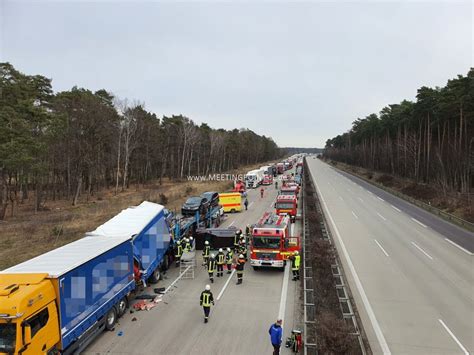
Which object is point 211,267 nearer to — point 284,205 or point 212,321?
point 212,321

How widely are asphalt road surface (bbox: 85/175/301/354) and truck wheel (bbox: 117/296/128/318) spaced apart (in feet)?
0.76

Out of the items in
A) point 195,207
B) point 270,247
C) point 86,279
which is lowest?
point 270,247

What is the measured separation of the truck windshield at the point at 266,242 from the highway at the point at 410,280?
3.73m

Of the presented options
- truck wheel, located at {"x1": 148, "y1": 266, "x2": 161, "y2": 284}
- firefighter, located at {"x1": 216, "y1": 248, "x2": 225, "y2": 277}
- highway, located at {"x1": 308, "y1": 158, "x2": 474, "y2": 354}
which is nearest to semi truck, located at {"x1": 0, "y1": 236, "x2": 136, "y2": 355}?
truck wheel, located at {"x1": 148, "y1": 266, "x2": 161, "y2": 284}

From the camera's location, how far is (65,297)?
355 inches

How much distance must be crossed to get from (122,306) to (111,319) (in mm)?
856

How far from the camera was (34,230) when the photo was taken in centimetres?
2403

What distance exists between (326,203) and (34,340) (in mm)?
→ 35148

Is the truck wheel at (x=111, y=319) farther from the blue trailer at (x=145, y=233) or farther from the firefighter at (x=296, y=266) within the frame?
the firefighter at (x=296, y=266)

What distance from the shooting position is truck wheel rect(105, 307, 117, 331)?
11.3 m

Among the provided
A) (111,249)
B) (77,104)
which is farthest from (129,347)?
(77,104)

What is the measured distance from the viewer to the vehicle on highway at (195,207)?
77.2 feet

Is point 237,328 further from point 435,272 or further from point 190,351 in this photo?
point 435,272

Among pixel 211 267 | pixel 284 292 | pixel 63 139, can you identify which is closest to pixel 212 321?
pixel 284 292
